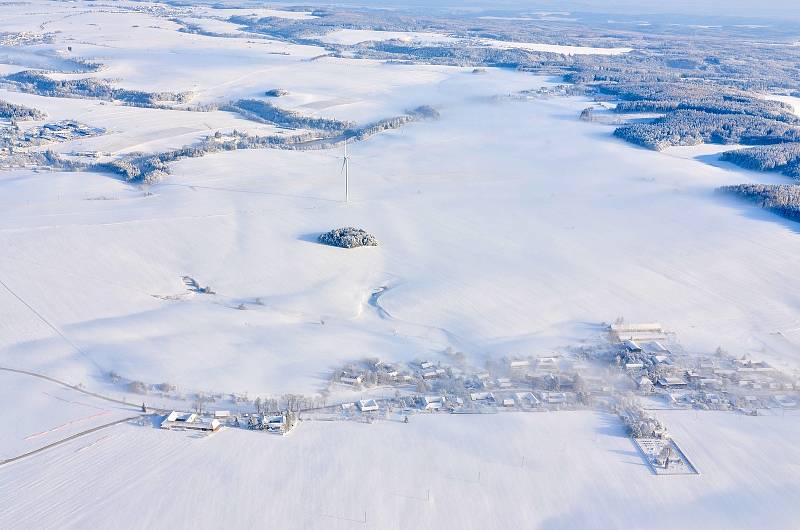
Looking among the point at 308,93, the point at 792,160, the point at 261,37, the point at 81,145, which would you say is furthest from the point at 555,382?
A: the point at 261,37

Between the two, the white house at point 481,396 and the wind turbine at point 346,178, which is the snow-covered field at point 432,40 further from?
the white house at point 481,396

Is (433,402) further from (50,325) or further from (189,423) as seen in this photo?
(50,325)

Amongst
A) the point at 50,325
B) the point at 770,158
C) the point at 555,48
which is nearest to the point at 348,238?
the point at 50,325

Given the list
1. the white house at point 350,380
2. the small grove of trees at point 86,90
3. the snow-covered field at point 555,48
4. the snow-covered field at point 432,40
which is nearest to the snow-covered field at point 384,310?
the white house at point 350,380

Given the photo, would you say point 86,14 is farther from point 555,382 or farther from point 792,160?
point 555,382

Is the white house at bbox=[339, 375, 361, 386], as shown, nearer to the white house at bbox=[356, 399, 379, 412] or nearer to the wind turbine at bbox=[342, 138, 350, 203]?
the white house at bbox=[356, 399, 379, 412]
